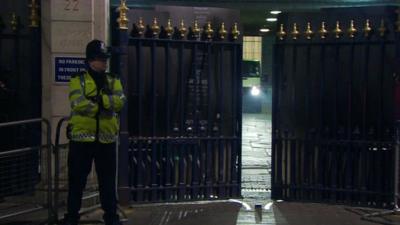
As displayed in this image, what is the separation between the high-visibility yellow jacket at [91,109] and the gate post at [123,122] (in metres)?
1.50

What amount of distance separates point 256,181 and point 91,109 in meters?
4.75

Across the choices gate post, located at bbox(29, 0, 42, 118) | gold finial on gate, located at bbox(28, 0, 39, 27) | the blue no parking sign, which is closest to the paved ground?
gate post, located at bbox(29, 0, 42, 118)

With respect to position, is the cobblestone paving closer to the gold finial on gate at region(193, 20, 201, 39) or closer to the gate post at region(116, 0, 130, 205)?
the gate post at region(116, 0, 130, 205)

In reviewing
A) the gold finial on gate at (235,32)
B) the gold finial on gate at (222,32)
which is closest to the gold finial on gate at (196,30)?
the gold finial on gate at (222,32)

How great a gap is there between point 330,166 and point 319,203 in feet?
1.70

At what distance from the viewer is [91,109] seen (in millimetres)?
6156

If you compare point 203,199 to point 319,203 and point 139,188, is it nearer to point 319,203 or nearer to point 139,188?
point 139,188

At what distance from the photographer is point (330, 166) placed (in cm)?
830

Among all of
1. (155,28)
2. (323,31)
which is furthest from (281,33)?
(155,28)

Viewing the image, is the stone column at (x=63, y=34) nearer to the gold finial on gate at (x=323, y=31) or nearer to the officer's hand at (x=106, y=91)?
the officer's hand at (x=106, y=91)

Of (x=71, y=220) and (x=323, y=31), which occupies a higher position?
(x=323, y=31)

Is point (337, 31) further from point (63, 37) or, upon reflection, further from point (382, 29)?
point (63, 37)

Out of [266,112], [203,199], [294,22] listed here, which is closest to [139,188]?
[203,199]

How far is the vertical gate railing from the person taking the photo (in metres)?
8.07
